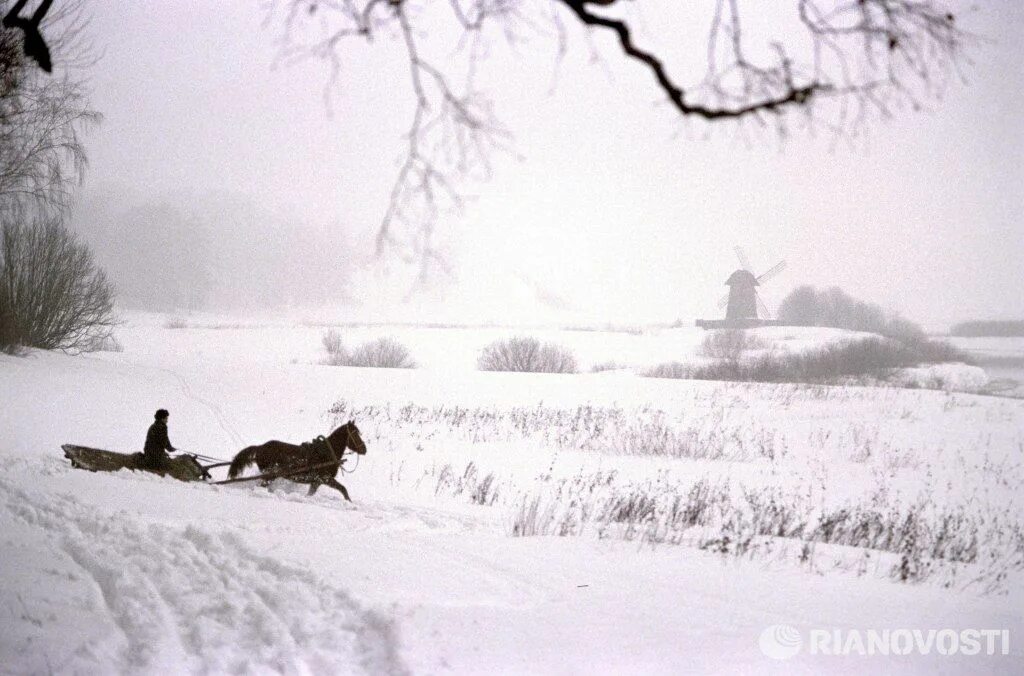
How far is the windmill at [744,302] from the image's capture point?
367 inches

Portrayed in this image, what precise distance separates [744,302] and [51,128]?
12448 mm

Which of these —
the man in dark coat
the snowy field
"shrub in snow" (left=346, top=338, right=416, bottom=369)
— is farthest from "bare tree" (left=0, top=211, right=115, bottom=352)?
"shrub in snow" (left=346, top=338, right=416, bottom=369)

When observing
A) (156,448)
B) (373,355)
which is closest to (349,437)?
(156,448)

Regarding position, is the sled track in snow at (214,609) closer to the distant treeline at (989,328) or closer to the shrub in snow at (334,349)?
the distant treeline at (989,328)

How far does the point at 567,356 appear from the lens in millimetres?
17672

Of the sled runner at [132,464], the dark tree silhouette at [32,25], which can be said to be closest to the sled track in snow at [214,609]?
the sled runner at [132,464]

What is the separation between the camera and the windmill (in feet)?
30.6

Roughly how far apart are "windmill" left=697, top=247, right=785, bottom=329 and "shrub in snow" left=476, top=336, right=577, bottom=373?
4.61 m

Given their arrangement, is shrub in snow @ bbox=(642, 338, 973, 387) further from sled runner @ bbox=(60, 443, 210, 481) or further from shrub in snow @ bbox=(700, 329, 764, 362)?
sled runner @ bbox=(60, 443, 210, 481)

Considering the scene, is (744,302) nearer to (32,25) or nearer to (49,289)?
(32,25)

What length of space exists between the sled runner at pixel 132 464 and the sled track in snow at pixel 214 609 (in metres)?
2.31

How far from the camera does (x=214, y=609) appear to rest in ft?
10.2

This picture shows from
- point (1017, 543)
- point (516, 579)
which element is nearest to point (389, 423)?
point (516, 579)

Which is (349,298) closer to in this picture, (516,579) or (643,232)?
(643,232)
